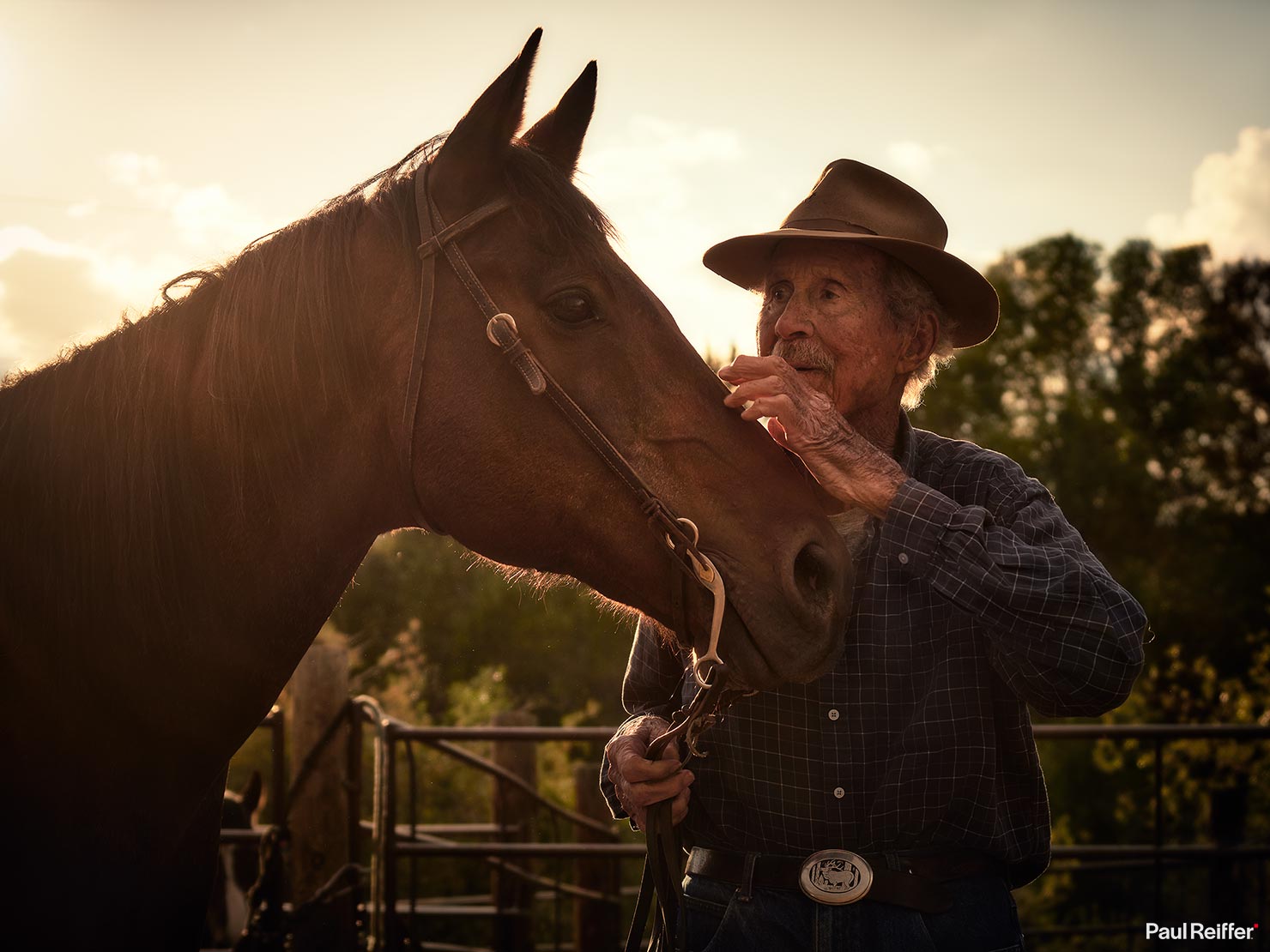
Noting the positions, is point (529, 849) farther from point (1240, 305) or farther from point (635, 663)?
point (1240, 305)

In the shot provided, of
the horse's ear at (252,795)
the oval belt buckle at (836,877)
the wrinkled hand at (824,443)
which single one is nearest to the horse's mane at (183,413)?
the wrinkled hand at (824,443)

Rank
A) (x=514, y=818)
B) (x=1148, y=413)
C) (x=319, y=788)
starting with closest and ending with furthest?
1. (x=319, y=788)
2. (x=514, y=818)
3. (x=1148, y=413)

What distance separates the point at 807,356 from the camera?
8.27 ft

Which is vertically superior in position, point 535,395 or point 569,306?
point 569,306

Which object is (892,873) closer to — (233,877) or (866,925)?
(866,925)

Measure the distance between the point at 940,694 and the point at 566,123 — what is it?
1591 mm

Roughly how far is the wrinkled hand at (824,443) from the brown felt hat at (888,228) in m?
0.57

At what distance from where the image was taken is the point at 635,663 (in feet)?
8.86

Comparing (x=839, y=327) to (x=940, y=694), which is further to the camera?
(x=839, y=327)

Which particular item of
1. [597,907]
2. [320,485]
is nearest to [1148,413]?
[597,907]

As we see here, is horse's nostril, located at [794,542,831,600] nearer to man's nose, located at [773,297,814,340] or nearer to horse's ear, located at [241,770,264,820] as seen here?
man's nose, located at [773,297,814,340]

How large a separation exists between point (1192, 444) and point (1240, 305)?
4.56m

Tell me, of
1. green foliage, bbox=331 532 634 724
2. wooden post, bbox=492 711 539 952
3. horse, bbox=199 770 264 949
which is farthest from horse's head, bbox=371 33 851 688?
green foliage, bbox=331 532 634 724

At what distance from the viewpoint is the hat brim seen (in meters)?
2.53
